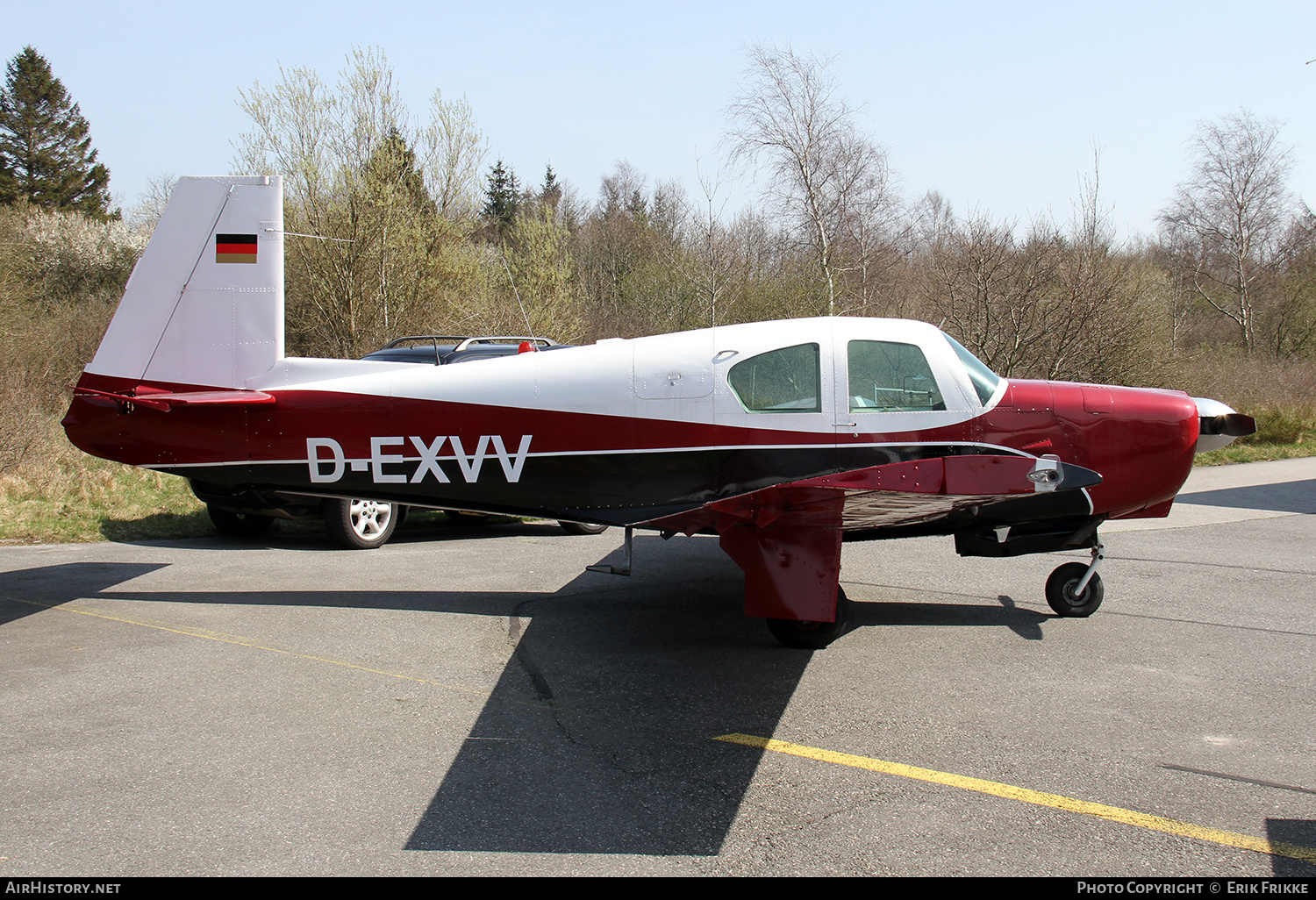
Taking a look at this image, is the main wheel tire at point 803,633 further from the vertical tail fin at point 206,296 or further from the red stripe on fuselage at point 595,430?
the vertical tail fin at point 206,296

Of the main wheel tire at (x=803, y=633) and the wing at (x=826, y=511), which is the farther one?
the main wheel tire at (x=803, y=633)

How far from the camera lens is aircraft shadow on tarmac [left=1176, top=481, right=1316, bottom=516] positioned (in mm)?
11633

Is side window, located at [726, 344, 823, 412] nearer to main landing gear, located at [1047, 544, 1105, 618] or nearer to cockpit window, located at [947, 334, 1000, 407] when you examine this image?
cockpit window, located at [947, 334, 1000, 407]

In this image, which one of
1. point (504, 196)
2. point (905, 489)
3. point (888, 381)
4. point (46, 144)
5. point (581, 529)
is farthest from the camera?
point (504, 196)

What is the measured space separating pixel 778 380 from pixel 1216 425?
3.21 m

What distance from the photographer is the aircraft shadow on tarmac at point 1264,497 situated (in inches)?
458

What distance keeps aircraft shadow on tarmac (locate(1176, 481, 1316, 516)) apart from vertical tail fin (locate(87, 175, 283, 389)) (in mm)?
11889

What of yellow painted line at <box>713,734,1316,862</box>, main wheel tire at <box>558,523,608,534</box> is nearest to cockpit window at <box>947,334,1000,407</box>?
yellow painted line at <box>713,734,1316,862</box>

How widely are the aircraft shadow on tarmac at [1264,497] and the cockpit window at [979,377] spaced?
25.9 ft

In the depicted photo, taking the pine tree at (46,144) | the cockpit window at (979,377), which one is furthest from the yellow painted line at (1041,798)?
the pine tree at (46,144)

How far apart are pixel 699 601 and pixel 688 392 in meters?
1.97

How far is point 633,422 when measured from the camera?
5789 millimetres

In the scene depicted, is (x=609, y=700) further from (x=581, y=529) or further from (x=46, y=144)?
(x=46, y=144)

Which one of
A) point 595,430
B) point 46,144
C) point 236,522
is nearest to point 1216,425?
point 595,430
